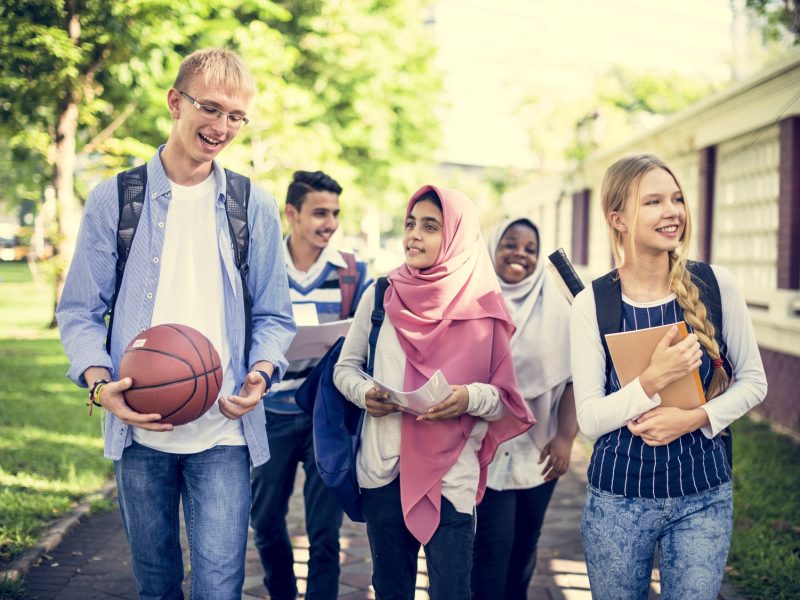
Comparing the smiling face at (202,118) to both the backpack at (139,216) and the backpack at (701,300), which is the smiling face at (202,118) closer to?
the backpack at (139,216)

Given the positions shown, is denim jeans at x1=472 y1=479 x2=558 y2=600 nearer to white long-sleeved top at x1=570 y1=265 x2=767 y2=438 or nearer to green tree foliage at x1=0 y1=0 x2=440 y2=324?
white long-sleeved top at x1=570 y1=265 x2=767 y2=438

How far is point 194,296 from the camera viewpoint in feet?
10.1

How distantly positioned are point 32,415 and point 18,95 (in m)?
3.80

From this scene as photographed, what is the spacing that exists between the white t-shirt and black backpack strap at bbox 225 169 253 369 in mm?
67

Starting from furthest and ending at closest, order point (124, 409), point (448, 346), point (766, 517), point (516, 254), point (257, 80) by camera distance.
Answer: point (257, 80) < point (766, 517) < point (516, 254) < point (448, 346) < point (124, 409)

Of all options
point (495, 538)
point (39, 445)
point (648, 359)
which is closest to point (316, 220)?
point (495, 538)

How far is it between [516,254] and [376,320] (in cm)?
116

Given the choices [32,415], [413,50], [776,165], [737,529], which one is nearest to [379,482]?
[737,529]

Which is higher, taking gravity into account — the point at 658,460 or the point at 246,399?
the point at 246,399

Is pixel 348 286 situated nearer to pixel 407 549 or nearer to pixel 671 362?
pixel 407 549

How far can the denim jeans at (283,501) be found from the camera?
4.40 metres

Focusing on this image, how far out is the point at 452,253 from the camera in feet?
11.3

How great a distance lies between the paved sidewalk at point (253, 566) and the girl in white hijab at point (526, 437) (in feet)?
3.49

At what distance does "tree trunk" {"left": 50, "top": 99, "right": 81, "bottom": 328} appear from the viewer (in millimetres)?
13734
